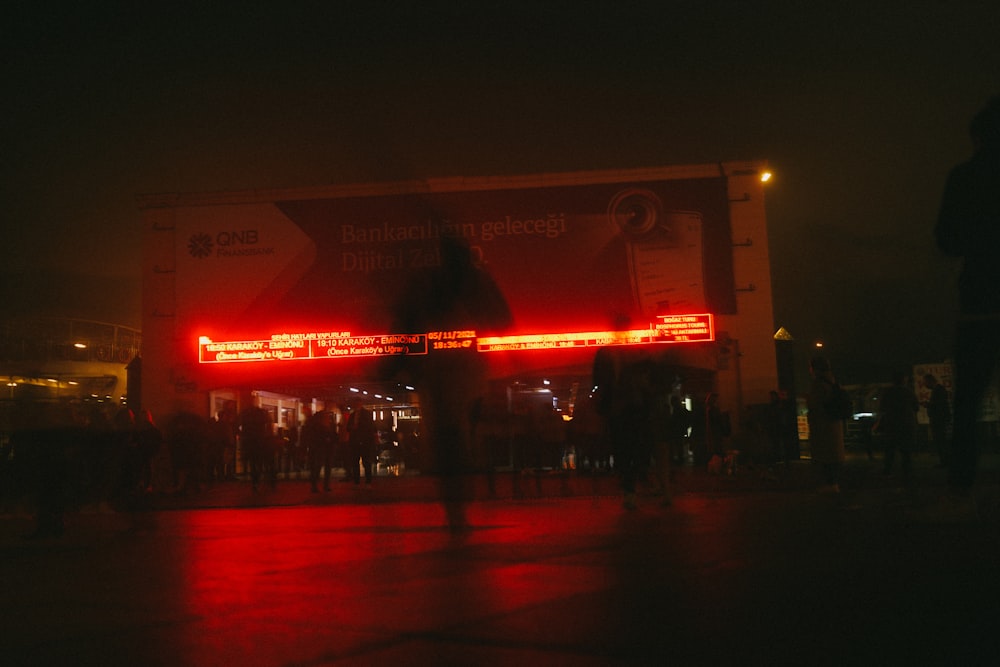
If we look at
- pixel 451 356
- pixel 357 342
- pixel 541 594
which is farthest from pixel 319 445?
pixel 541 594

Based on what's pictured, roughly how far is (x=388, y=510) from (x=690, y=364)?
1585 centimetres

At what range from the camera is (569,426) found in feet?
65.6

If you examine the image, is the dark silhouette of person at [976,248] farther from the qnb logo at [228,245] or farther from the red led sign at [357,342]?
the qnb logo at [228,245]

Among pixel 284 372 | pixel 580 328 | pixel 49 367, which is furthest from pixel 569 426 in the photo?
pixel 49 367

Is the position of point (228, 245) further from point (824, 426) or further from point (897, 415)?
point (824, 426)

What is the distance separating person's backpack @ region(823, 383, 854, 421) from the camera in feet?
31.0

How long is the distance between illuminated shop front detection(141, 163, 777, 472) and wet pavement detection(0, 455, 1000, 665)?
17.9 metres

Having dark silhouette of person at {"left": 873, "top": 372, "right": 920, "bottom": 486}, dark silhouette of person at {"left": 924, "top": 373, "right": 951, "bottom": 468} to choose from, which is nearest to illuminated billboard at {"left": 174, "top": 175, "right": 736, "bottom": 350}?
dark silhouette of person at {"left": 924, "top": 373, "right": 951, "bottom": 468}

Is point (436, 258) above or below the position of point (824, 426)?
above

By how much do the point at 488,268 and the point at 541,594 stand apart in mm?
21496

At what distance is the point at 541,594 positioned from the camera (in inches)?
147

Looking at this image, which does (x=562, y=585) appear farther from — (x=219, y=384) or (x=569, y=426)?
(x=219, y=384)

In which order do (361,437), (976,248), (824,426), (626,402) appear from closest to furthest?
(976,248) < (626,402) < (824,426) < (361,437)

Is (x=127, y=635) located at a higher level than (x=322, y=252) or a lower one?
lower
